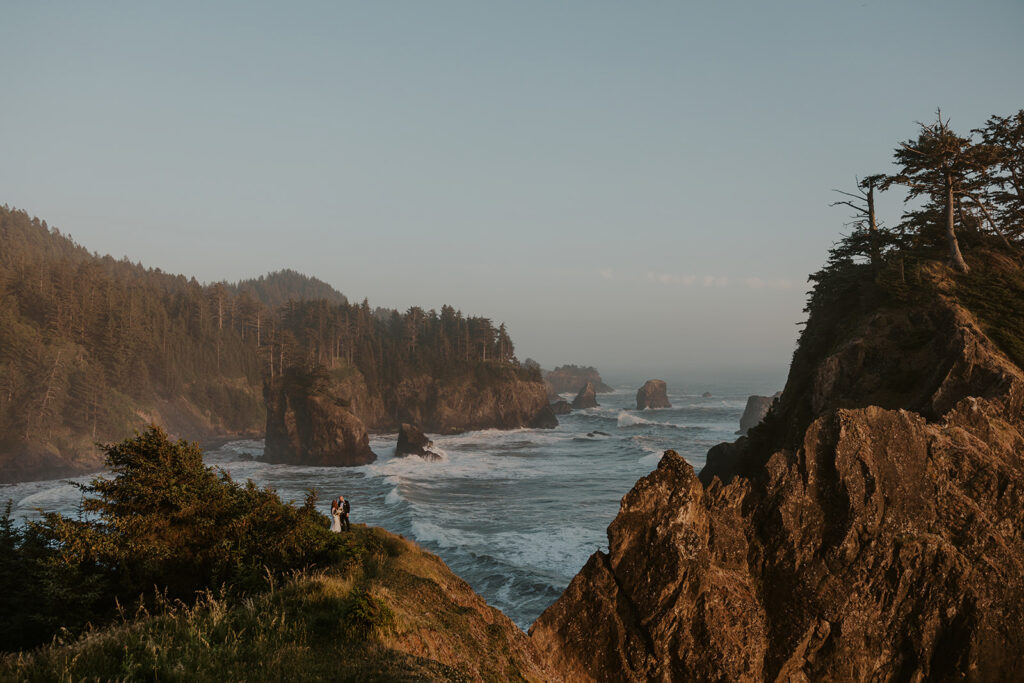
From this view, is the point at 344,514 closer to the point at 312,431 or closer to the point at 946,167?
the point at 946,167

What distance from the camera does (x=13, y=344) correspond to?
241ft

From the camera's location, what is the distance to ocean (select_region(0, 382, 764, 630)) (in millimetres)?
29609

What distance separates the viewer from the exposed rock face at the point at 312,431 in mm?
67938

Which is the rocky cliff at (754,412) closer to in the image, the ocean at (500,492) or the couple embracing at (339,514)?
the ocean at (500,492)

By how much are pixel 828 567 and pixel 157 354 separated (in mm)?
111093

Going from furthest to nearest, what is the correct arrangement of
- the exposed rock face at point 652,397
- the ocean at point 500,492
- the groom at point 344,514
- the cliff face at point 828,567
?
the exposed rock face at point 652,397, the ocean at point 500,492, the groom at point 344,514, the cliff face at point 828,567

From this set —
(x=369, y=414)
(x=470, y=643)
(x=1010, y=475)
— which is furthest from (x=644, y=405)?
(x=470, y=643)

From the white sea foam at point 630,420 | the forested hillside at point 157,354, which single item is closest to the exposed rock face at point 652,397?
the white sea foam at point 630,420

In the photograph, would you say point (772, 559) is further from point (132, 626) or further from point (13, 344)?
point (13, 344)

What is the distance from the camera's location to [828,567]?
15609 millimetres

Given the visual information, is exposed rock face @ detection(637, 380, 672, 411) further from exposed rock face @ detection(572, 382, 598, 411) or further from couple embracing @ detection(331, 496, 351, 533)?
couple embracing @ detection(331, 496, 351, 533)

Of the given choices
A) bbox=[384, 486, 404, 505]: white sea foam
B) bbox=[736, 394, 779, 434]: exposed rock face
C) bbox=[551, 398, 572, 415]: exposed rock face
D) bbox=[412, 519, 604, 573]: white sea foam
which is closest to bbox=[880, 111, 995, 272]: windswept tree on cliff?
bbox=[412, 519, 604, 573]: white sea foam

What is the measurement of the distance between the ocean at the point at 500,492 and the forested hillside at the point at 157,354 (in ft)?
36.4

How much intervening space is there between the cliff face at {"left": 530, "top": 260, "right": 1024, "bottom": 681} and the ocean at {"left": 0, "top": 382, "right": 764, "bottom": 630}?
30.8 feet
